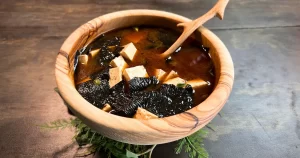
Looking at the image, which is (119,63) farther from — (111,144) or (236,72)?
(236,72)

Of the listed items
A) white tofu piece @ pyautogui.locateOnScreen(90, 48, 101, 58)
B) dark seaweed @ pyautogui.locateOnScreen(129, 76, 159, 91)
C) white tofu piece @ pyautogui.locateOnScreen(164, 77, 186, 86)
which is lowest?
white tofu piece @ pyautogui.locateOnScreen(164, 77, 186, 86)

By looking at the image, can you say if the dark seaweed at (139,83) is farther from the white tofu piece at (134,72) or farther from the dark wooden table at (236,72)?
the dark wooden table at (236,72)

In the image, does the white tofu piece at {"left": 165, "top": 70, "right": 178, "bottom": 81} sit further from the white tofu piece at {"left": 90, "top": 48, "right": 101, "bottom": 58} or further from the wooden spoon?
the white tofu piece at {"left": 90, "top": 48, "right": 101, "bottom": 58}

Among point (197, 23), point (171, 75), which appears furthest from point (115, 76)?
point (197, 23)

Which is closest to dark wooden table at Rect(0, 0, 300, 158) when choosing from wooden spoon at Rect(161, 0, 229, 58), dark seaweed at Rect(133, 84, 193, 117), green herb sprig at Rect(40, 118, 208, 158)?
green herb sprig at Rect(40, 118, 208, 158)

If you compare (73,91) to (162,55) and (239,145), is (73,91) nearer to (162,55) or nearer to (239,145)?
(162,55)
